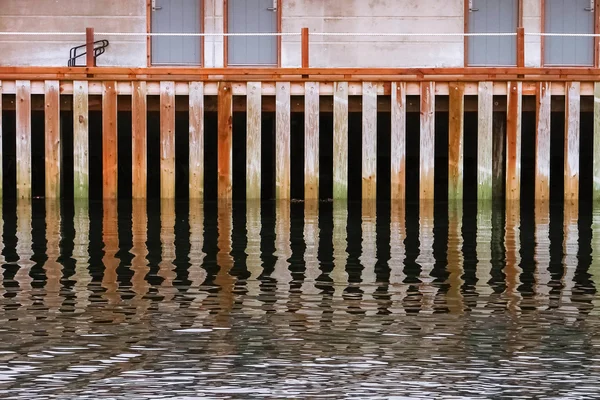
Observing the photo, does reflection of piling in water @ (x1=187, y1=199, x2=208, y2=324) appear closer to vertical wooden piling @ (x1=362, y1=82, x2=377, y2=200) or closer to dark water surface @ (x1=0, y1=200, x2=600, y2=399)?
dark water surface @ (x1=0, y1=200, x2=600, y2=399)

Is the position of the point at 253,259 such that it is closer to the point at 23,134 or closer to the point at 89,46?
the point at 23,134

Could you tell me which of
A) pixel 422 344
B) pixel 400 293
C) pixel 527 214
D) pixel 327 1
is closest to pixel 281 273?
pixel 400 293

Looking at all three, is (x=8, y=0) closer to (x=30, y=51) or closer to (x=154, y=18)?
(x=30, y=51)

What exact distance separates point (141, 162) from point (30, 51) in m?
3.70

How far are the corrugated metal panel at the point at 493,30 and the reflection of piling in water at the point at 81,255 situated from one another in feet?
25.1

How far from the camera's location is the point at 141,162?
24016 mm

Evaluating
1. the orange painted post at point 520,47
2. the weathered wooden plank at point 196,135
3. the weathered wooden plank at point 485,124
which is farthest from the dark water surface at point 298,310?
the orange painted post at point 520,47

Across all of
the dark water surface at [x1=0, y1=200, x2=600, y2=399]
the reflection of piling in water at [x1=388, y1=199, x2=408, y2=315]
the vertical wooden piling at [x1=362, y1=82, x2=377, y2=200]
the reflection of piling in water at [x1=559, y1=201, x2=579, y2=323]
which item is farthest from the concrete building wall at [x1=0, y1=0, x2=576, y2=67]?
the dark water surface at [x1=0, y1=200, x2=600, y2=399]

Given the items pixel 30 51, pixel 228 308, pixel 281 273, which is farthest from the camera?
pixel 30 51

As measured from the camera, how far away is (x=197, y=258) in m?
16.6

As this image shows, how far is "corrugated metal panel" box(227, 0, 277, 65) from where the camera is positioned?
2619 cm

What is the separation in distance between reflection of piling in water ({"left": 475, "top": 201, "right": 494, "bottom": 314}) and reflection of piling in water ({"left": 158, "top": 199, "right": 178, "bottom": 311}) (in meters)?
2.86

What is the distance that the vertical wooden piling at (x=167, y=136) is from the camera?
23922 millimetres

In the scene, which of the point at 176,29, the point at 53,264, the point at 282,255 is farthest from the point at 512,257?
the point at 176,29
